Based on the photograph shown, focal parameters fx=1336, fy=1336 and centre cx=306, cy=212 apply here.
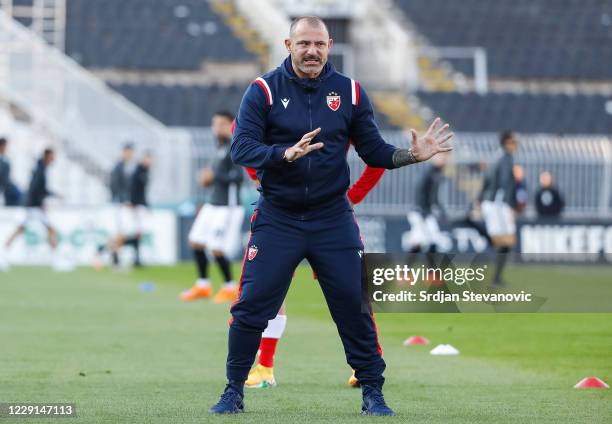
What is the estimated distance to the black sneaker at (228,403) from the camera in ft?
23.9

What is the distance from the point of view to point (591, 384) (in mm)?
8914

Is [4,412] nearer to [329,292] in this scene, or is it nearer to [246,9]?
[329,292]

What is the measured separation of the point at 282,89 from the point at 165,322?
7540 millimetres

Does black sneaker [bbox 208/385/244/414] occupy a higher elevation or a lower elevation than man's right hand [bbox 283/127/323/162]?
lower

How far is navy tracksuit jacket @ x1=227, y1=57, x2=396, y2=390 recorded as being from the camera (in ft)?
23.7

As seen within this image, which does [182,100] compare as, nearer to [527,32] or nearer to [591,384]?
[527,32]

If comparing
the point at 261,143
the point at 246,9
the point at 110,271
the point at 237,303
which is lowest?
the point at 110,271

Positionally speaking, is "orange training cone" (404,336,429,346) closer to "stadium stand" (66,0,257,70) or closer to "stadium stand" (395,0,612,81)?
"stadium stand" (66,0,257,70)

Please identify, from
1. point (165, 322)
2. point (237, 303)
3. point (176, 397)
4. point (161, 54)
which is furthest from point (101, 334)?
point (161, 54)

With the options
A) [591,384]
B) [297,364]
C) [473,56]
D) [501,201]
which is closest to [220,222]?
[501,201]

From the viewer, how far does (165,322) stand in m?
14.4

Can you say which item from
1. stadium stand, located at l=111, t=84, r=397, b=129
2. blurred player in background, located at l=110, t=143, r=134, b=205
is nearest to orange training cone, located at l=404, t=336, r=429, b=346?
blurred player in background, located at l=110, t=143, r=134, b=205

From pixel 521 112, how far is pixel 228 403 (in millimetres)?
28028

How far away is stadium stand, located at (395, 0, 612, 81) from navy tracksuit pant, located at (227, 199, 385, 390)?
30.3 metres
